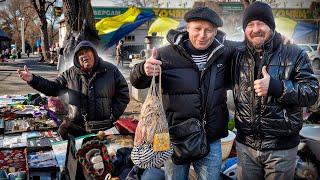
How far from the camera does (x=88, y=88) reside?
13.9ft

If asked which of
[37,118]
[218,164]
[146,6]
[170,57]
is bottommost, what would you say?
[37,118]

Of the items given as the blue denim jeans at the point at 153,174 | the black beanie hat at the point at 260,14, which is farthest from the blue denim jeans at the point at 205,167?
the black beanie hat at the point at 260,14

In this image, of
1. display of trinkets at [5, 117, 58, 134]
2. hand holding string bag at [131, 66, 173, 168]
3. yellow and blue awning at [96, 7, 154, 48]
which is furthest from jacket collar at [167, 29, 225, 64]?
yellow and blue awning at [96, 7, 154, 48]

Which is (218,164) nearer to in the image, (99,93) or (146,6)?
(99,93)

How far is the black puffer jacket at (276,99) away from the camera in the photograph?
2.51 metres

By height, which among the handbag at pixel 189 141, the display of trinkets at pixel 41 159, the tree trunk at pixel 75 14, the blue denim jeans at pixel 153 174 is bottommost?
the display of trinkets at pixel 41 159

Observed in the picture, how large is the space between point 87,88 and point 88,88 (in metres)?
0.01

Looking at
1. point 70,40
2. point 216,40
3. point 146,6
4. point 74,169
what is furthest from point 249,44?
point 146,6

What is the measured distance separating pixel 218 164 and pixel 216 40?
93cm

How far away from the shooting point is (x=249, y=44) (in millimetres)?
2660

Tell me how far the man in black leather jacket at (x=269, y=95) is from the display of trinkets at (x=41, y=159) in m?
2.59

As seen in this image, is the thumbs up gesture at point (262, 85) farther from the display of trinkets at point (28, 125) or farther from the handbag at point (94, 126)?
the display of trinkets at point (28, 125)

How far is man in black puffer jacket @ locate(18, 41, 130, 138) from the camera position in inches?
164

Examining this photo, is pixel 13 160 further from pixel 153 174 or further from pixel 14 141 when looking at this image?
pixel 153 174
